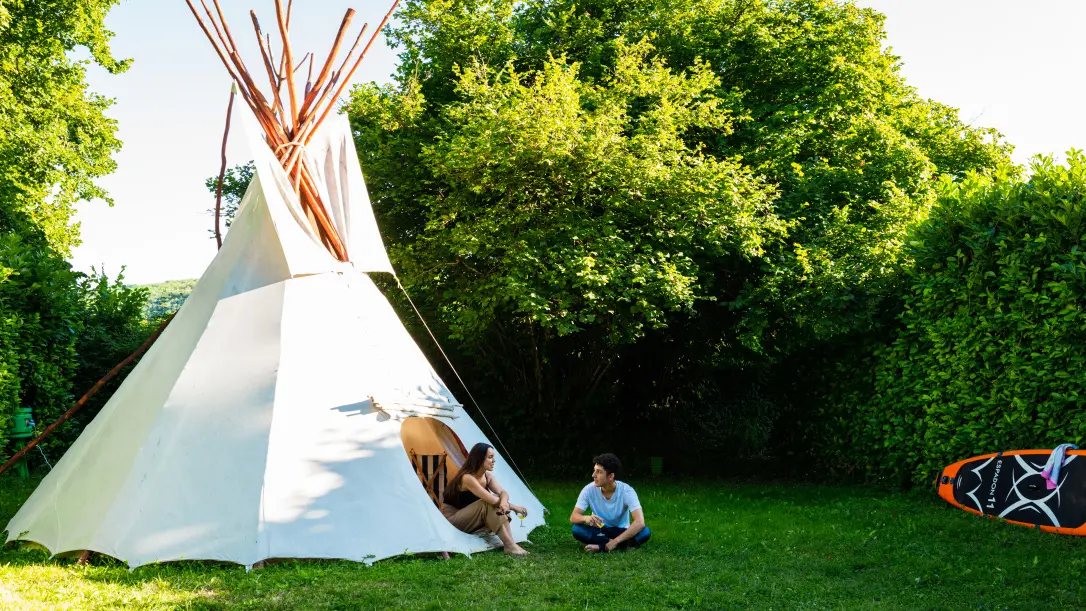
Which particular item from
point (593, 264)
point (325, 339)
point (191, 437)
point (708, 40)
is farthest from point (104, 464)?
point (708, 40)

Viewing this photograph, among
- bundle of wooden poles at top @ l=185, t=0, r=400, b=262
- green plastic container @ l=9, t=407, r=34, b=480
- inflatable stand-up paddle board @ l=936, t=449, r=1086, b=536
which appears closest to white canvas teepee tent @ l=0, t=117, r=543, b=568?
bundle of wooden poles at top @ l=185, t=0, r=400, b=262

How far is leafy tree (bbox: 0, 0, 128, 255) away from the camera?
15176 mm

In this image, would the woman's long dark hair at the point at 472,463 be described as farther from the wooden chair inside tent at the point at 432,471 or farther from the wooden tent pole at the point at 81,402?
the wooden tent pole at the point at 81,402

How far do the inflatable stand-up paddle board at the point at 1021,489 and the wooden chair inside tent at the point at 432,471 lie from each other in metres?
4.64

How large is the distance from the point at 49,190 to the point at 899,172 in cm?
1588

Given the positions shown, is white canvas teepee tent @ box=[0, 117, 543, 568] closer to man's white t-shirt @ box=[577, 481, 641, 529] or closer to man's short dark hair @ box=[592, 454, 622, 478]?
man's white t-shirt @ box=[577, 481, 641, 529]

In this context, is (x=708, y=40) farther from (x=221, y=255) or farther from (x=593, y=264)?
(x=221, y=255)

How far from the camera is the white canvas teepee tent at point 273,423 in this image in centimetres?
564

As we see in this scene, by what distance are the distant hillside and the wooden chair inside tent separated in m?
2.56

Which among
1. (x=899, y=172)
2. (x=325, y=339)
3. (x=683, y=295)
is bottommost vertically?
(x=325, y=339)

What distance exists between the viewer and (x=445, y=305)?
11.7 meters

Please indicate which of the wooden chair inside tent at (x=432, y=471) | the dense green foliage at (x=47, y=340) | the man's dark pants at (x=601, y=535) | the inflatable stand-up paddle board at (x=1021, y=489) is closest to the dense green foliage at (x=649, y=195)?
the inflatable stand-up paddle board at (x=1021, y=489)

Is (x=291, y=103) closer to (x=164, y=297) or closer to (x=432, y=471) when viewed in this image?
(x=432, y=471)

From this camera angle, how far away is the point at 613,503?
6324mm
